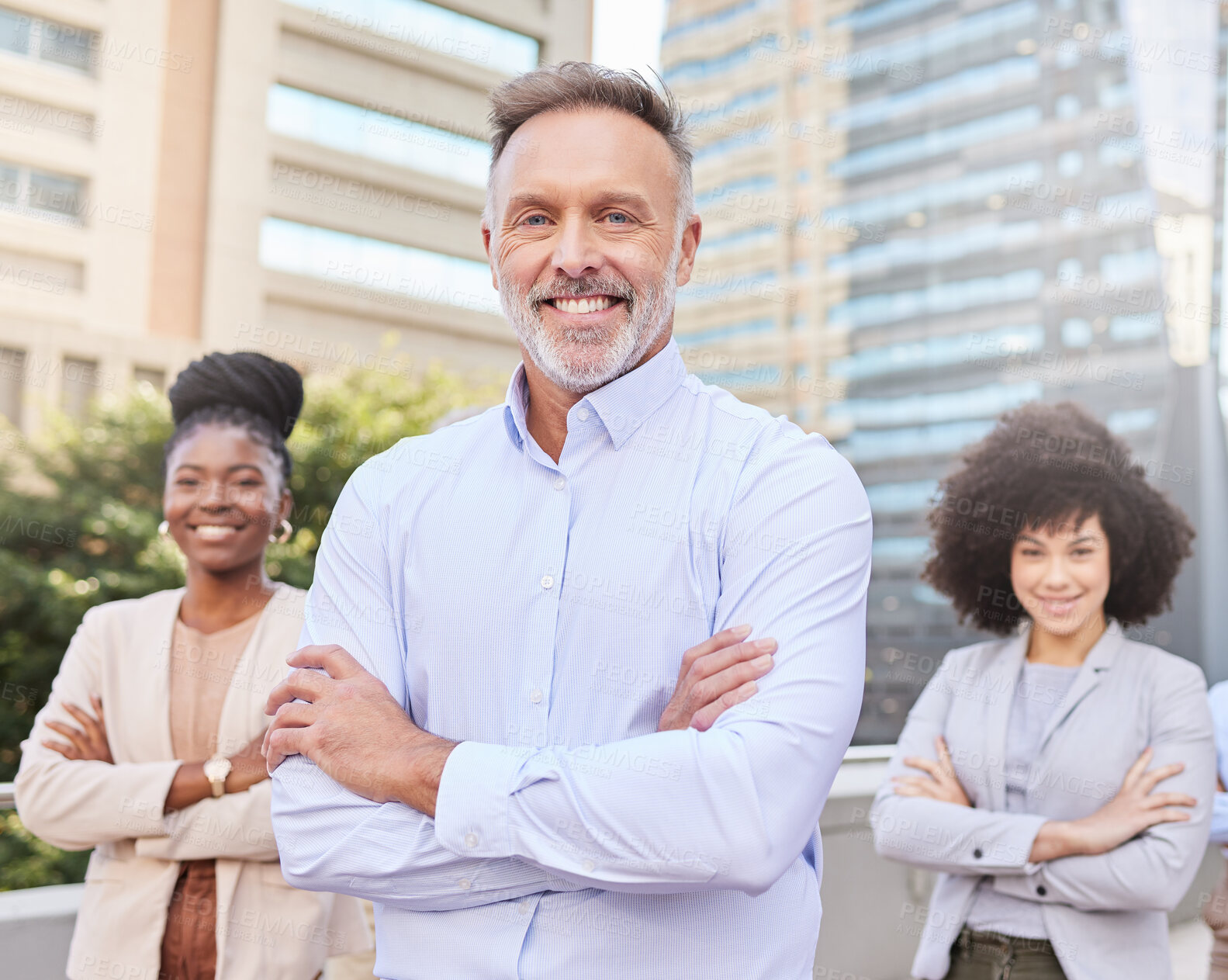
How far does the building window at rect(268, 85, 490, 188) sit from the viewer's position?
2734cm

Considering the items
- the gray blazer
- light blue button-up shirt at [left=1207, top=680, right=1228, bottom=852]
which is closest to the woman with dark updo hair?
the gray blazer

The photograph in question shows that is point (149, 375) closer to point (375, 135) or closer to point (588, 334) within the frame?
point (375, 135)

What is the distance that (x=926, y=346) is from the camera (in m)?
30.5

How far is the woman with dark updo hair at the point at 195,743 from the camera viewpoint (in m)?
2.09

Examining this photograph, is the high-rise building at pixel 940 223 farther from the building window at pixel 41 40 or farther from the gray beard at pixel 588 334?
the building window at pixel 41 40

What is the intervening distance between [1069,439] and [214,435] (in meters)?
2.13

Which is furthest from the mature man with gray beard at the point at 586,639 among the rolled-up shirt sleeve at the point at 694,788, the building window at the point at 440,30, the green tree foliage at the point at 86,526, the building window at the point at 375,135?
the building window at the point at 440,30

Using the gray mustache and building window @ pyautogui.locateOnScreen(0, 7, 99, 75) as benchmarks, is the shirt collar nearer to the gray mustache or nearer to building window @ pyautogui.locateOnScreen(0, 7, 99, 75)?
the gray mustache

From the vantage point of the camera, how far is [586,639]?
1447 mm

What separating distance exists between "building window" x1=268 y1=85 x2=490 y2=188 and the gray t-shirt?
25586mm

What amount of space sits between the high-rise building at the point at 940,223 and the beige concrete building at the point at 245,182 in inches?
284

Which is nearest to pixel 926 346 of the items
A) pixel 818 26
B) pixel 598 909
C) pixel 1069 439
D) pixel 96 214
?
pixel 818 26

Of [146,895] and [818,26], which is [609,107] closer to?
[146,895]

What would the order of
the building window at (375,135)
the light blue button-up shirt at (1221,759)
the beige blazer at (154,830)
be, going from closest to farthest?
the beige blazer at (154,830)
the light blue button-up shirt at (1221,759)
the building window at (375,135)
